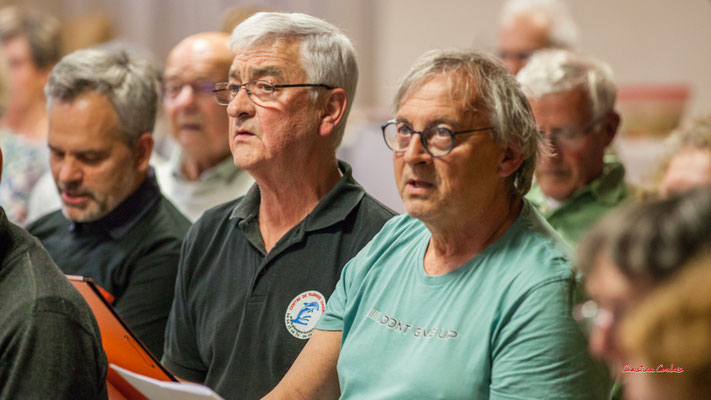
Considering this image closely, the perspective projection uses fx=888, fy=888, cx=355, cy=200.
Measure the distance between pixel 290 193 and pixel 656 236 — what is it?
4.02 ft

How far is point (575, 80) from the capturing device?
2.66 meters

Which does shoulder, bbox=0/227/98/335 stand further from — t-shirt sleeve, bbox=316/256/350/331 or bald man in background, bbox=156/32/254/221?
bald man in background, bbox=156/32/254/221

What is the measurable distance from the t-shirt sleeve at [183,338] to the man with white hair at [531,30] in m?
2.06

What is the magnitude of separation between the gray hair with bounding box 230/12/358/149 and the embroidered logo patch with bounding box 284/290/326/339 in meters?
0.42

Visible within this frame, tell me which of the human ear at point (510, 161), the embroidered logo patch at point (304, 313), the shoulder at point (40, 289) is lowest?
the embroidered logo patch at point (304, 313)

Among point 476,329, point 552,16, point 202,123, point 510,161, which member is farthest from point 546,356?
point 552,16

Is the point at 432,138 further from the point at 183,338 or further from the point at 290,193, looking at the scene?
the point at 183,338

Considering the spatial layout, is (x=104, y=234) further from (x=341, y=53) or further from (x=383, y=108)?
(x=383, y=108)

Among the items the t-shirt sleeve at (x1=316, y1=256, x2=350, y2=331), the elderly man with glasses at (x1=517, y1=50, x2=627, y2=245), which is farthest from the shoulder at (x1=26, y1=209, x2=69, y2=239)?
the elderly man with glasses at (x1=517, y1=50, x2=627, y2=245)

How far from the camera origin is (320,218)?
Answer: 2.07 metres

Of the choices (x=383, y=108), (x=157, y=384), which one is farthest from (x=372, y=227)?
(x=383, y=108)

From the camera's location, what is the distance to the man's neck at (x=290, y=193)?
83.5 inches

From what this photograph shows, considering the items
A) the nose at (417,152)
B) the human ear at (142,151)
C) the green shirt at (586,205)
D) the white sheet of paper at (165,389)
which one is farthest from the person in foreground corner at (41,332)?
the green shirt at (586,205)

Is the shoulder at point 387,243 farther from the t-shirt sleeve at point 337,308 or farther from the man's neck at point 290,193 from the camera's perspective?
the man's neck at point 290,193
